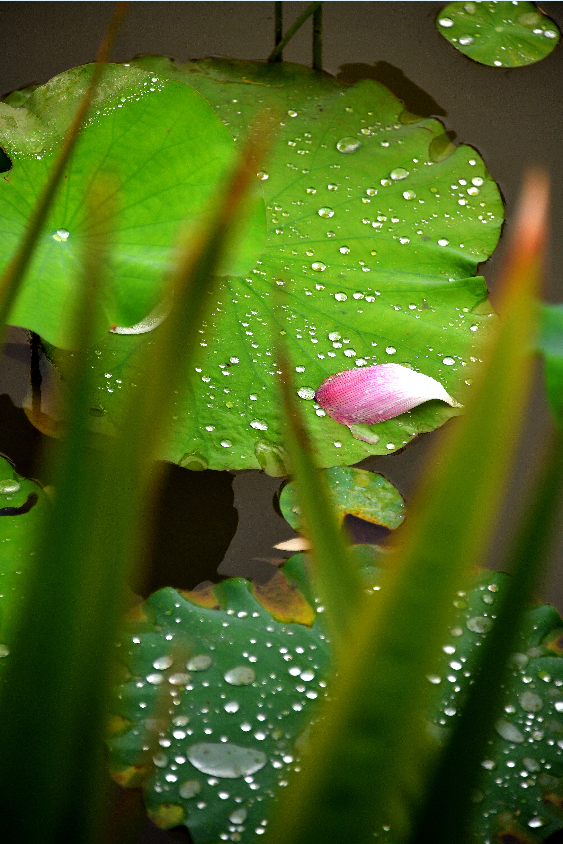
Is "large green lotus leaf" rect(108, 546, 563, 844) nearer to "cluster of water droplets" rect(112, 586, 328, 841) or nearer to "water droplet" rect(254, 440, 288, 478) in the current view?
"cluster of water droplets" rect(112, 586, 328, 841)

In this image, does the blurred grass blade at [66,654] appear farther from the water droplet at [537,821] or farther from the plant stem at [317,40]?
the plant stem at [317,40]

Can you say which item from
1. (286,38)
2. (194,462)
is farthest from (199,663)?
(286,38)

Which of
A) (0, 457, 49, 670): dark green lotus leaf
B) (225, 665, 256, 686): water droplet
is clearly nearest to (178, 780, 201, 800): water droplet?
(225, 665, 256, 686): water droplet

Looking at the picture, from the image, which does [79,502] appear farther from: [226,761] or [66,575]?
[226,761]

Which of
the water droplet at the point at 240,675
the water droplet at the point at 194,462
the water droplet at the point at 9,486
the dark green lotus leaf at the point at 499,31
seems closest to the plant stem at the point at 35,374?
the water droplet at the point at 9,486

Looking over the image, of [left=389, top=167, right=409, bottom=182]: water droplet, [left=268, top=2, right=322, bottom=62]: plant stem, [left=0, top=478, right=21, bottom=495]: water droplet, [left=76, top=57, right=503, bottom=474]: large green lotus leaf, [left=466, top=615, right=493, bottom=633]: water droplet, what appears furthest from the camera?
[left=268, top=2, right=322, bottom=62]: plant stem

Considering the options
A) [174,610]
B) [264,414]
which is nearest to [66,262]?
[264,414]
